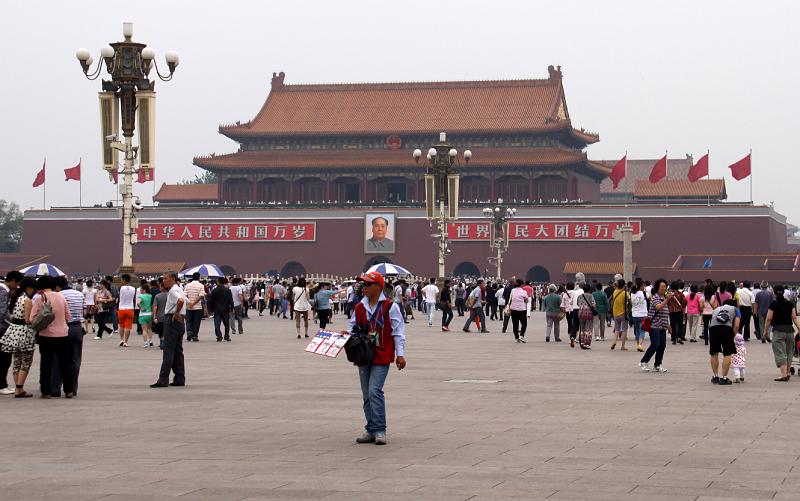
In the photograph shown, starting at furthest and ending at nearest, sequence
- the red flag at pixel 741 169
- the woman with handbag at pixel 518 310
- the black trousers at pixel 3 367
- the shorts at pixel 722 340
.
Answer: the red flag at pixel 741 169, the woman with handbag at pixel 518 310, the shorts at pixel 722 340, the black trousers at pixel 3 367

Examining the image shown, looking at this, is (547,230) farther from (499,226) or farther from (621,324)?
(621,324)

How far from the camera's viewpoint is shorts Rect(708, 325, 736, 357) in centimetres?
1338

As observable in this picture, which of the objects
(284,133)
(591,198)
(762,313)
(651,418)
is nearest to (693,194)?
(591,198)

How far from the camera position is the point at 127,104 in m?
22.9

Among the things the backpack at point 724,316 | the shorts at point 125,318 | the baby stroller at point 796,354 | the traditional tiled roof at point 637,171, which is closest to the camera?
the backpack at point 724,316

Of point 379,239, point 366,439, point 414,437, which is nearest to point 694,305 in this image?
point 414,437

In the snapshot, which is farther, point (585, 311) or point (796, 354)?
point (585, 311)

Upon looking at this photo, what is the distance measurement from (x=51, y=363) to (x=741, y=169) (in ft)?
137

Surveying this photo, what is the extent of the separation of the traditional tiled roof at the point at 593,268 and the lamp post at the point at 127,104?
3138cm

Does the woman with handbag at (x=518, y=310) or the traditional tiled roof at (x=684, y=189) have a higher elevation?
the traditional tiled roof at (x=684, y=189)

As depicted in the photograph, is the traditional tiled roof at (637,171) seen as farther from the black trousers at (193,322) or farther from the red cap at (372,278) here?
the red cap at (372,278)

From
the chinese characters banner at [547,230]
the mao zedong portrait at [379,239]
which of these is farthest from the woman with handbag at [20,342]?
the mao zedong portrait at [379,239]

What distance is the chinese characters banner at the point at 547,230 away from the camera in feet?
175

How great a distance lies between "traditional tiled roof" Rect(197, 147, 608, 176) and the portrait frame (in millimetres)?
2612
